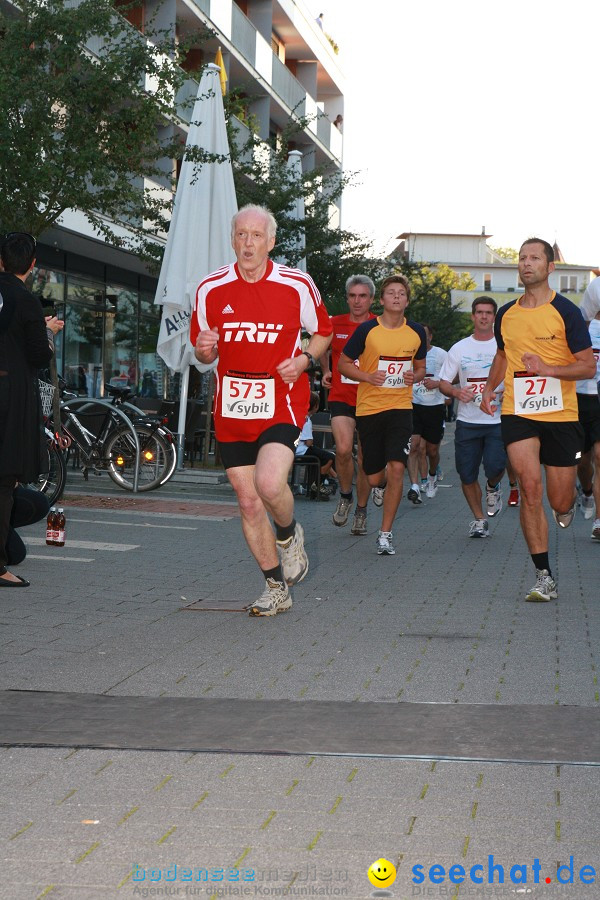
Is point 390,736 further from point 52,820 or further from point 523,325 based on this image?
point 523,325

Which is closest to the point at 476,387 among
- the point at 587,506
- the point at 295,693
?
the point at 587,506

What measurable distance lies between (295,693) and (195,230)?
39.2 feet

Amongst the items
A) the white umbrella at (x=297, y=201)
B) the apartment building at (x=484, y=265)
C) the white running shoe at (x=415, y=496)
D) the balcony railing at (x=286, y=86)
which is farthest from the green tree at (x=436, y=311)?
the apartment building at (x=484, y=265)

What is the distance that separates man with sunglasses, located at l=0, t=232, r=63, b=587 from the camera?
7.91 m

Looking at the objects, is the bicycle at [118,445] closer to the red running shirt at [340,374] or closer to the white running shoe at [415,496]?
the white running shoe at [415,496]

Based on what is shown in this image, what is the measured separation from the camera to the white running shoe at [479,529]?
12.0 meters

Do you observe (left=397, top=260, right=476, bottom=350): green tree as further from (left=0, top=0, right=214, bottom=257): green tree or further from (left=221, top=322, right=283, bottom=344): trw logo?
(left=221, top=322, right=283, bottom=344): trw logo

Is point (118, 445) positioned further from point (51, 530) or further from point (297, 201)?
point (297, 201)

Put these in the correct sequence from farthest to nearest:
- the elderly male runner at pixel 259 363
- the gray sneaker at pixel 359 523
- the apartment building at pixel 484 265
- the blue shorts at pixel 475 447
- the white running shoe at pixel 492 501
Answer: the apartment building at pixel 484 265 → the white running shoe at pixel 492 501 → the blue shorts at pixel 475 447 → the gray sneaker at pixel 359 523 → the elderly male runner at pixel 259 363

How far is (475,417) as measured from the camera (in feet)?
41.1

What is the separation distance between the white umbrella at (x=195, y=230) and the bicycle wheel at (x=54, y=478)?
13.7ft

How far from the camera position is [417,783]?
417 cm

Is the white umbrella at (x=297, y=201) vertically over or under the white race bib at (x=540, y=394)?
over

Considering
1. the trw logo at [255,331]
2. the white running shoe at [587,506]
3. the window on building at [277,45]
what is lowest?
the white running shoe at [587,506]
